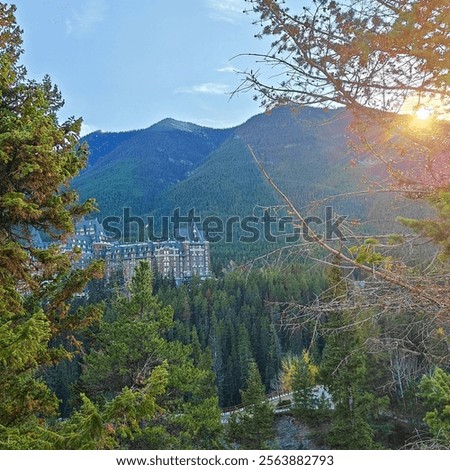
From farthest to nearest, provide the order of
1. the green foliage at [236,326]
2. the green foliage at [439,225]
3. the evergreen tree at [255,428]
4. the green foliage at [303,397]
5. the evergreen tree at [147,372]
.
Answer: the green foliage at [236,326], the green foliage at [303,397], the evergreen tree at [255,428], the evergreen tree at [147,372], the green foliage at [439,225]

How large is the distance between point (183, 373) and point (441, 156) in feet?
22.4

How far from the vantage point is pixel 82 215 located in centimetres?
381

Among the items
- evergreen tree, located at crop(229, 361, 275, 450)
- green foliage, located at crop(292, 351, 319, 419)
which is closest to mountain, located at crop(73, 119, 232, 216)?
green foliage, located at crop(292, 351, 319, 419)

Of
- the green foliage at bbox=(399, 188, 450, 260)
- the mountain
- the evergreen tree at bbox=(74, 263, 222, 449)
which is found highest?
the mountain

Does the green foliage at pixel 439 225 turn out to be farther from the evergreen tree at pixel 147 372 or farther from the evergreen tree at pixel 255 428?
the evergreen tree at pixel 255 428

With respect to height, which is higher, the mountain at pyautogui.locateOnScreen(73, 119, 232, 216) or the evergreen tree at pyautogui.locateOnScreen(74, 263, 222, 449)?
the mountain at pyautogui.locateOnScreen(73, 119, 232, 216)

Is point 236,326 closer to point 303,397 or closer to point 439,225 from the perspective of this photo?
point 303,397

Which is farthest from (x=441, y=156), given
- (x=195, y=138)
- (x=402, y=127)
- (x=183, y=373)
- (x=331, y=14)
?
(x=195, y=138)

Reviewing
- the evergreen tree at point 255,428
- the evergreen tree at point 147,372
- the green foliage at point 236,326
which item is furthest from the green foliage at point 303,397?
the green foliage at point 236,326

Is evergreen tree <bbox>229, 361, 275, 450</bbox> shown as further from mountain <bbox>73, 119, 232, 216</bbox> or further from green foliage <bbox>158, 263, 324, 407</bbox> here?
mountain <bbox>73, 119, 232, 216</bbox>

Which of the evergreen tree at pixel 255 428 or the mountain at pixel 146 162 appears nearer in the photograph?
the evergreen tree at pixel 255 428

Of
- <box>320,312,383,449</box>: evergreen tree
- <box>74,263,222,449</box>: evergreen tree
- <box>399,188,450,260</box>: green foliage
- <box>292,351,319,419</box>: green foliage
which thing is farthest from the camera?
<box>292,351,319,419</box>: green foliage

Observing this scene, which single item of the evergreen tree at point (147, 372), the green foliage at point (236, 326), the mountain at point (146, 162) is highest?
the mountain at point (146, 162)
